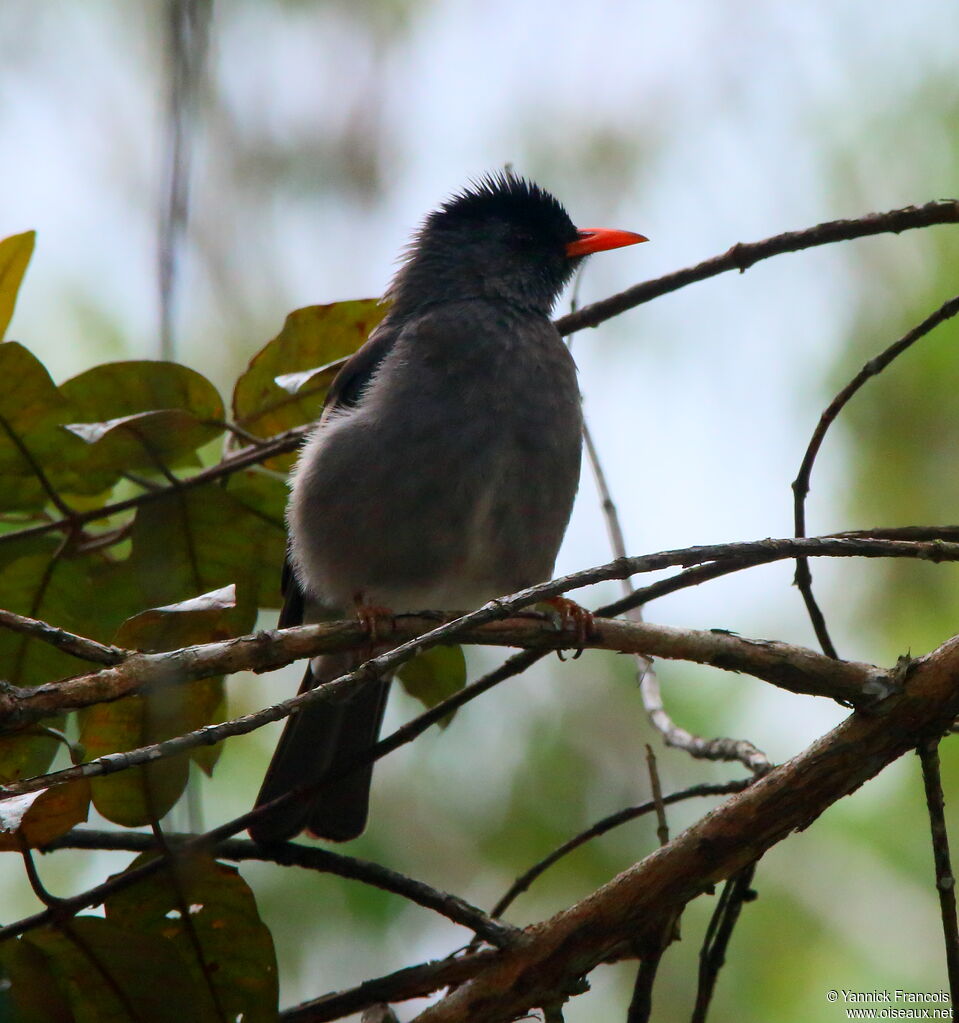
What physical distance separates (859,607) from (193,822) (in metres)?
4.93

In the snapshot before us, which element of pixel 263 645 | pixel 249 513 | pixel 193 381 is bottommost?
pixel 263 645

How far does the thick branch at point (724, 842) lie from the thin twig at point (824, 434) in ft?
1.93

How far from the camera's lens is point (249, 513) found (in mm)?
3793

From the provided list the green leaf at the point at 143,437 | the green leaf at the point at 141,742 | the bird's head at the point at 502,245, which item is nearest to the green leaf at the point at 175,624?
the green leaf at the point at 141,742

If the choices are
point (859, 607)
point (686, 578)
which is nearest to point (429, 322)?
point (686, 578)

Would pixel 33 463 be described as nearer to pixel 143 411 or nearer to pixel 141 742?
pixel 143 411

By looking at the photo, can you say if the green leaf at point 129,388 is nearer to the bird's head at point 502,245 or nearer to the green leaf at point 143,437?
the green leaf at point 143,437

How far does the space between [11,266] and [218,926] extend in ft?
6.37

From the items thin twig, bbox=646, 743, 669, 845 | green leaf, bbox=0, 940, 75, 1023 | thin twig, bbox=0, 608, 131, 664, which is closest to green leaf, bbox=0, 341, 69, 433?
thin twig, bbox=0, 608, 131, 664

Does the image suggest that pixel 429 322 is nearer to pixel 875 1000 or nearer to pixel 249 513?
pixel 249 513

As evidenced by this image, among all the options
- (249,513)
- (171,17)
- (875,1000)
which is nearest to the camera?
(171,17)

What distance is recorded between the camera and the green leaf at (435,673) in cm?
381

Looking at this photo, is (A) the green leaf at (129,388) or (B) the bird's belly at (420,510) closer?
(A) the green leaf at (129,388)

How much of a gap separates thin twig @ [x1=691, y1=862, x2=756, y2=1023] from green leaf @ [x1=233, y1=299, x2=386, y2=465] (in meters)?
1.95
